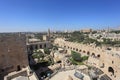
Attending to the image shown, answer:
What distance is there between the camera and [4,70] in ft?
44.2

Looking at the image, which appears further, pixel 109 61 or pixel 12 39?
pixel 109 61

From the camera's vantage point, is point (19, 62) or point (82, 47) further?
point (82, 47)

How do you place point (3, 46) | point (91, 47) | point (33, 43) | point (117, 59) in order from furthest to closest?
point (33, 43) → point (91, 47) → point (117, 59) → point (3, 46)

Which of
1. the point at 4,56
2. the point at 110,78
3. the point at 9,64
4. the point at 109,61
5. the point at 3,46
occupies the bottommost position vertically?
the point at 110,78

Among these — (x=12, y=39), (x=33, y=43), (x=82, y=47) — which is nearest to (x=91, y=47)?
(x=82, y=47)

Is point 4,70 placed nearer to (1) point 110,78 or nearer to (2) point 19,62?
(2) point 19,62

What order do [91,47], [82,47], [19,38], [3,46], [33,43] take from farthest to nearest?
1. [33,43]
2. [82,47]
3. [91,47]
4. [19,38]
5. [3,46]

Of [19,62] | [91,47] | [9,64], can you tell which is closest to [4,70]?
[9,64]

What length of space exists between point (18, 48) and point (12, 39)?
1.30 metres

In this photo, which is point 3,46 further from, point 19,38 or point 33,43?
point 33,43

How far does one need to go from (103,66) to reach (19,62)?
14.2 m

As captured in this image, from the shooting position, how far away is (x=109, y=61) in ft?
64.7

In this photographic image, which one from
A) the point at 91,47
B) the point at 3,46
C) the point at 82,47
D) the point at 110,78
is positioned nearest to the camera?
the point at 3,46

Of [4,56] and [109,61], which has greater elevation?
[4,56]
